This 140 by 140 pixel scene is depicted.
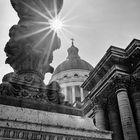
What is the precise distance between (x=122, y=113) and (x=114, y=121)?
133 inches

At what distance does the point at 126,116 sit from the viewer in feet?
52.8

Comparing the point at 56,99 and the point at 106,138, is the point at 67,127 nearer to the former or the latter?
the point at 106,138

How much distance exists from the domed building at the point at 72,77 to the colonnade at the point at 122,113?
32802 millimetres

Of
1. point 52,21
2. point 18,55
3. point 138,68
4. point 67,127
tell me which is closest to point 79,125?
point 67,127

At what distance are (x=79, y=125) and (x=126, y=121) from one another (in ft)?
44.8

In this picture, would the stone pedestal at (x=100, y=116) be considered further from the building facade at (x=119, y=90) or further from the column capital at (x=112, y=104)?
the column capital at (x=112, y=104)

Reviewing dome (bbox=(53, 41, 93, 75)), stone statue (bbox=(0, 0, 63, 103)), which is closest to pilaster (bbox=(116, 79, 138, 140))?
stone statue (bbox=(0, 0, 63, 103))

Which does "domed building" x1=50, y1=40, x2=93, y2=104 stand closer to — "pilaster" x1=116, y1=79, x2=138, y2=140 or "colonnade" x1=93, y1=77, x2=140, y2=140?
"colonnade" x1=93, y1=77, x2=140, y2=140

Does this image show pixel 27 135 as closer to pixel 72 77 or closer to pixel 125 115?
pixel 125 115

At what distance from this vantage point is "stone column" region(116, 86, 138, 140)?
15086 millimetres

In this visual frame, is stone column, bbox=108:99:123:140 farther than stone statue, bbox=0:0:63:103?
Yes

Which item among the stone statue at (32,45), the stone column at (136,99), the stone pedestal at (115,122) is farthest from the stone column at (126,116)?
the stone statue at (32,45)

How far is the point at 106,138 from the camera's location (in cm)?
320

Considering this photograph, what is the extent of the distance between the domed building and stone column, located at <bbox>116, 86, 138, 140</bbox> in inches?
1443
